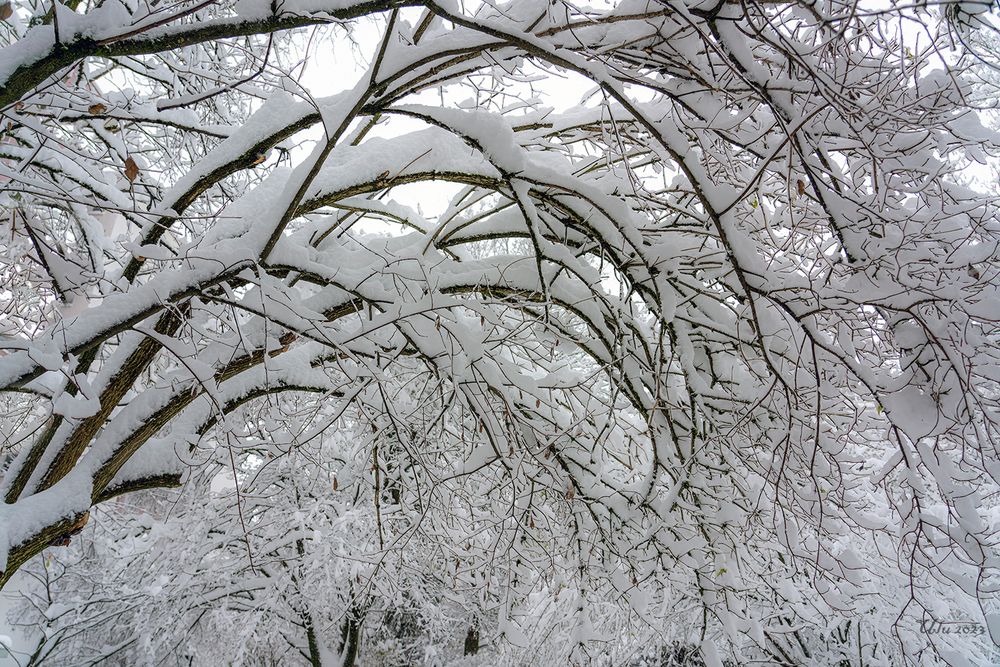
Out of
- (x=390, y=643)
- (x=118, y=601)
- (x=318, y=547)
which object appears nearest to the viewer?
(x=318, y=547)

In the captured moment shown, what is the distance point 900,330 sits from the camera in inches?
80.0

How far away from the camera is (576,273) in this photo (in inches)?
111

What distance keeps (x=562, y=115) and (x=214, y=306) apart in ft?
7.27

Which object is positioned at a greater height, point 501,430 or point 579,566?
point 501,430

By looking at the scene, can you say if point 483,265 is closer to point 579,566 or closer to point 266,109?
point 266,109

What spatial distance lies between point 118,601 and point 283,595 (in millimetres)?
2380

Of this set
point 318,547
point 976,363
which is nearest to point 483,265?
point 976,363

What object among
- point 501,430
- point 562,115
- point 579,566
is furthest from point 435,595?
point 562,115

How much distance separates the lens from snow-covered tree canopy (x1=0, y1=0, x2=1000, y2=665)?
75.4 inches

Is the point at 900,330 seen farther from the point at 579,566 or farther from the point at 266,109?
the point at 266,109

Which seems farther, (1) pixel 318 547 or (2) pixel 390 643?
(2) pixel 390 643

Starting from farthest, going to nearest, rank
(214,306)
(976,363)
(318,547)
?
(318,547) < (214,306) < (976,363)

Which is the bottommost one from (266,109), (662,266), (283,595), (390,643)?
(390,643)

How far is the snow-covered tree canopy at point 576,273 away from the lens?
6.28 ft
